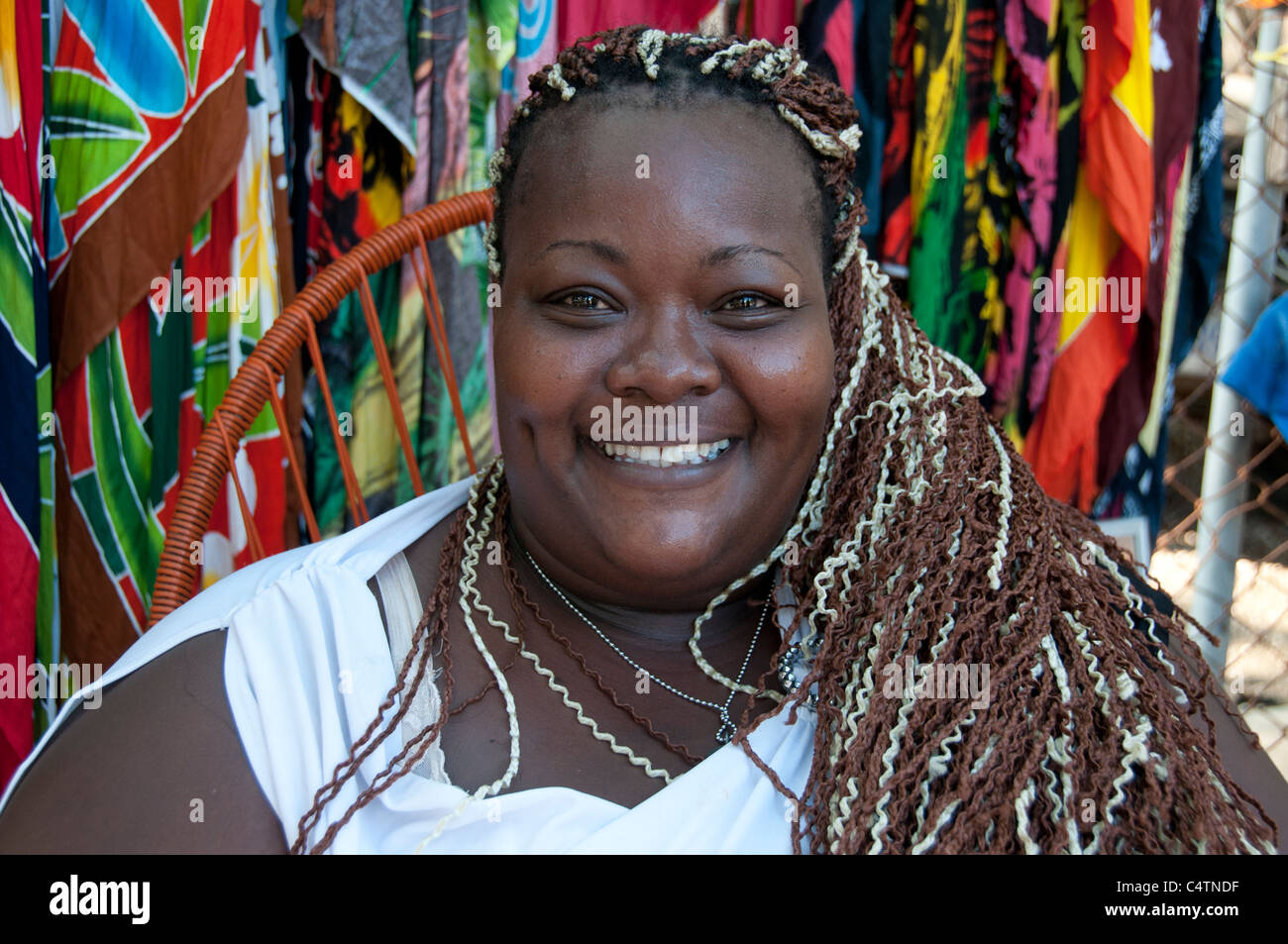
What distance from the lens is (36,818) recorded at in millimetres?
1186

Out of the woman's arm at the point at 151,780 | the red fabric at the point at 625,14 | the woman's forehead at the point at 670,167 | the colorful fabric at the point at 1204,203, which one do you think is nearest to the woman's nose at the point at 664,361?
the woman's forehead at the point at 670,167

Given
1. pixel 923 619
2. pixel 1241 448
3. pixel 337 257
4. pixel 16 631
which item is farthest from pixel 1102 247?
pixel 16 631

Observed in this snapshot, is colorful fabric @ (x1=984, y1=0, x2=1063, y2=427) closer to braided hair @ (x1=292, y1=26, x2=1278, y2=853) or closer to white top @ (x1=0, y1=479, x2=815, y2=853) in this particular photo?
braided hair @ (x1=292, y1=26, x2=1278, y2=853)

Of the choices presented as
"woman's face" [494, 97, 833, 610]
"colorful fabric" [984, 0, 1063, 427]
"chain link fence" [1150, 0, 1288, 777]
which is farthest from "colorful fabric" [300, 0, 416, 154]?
"chain link fence" [1150, 0, 1288, 777]

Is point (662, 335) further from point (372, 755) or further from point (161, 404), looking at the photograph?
point (161, 404)

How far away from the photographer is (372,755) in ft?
4.19

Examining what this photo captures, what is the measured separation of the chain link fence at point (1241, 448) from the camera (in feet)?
8.39

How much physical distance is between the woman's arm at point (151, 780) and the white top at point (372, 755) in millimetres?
21

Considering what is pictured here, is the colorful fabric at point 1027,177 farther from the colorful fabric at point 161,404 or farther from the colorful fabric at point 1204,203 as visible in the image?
the colorful fabric at point 161,404

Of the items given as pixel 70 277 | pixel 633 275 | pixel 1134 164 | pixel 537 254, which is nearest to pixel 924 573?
pixel 633 275

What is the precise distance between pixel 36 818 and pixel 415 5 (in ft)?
5.46

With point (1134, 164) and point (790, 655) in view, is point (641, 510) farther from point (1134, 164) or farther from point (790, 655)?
point (1134, 164)

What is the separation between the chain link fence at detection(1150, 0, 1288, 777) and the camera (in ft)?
8.39

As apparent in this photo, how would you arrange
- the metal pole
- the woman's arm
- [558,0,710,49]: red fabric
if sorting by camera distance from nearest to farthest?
the woman's arm
[558,0,710,49]: red fabric
the metal pole
